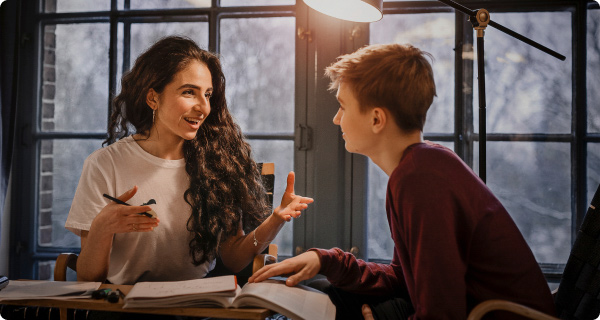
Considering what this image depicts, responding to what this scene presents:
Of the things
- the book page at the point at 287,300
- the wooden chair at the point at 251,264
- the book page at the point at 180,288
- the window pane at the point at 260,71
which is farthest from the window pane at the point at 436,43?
the book page at the point at 180,288

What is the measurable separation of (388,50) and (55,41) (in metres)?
1.73

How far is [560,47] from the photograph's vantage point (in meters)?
2.02

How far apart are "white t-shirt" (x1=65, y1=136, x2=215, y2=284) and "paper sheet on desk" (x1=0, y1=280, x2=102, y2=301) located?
11.3 inches

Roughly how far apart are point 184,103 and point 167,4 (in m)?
0.86

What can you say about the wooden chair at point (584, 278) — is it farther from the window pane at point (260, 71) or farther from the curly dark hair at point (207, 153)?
the window pane at point (260, 71)

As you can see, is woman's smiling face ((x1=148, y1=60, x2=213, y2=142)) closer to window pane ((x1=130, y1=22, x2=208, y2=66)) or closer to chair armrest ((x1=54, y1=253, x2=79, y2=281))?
chair armrest ((x1=54, y1=253, x2=79, y2=281))

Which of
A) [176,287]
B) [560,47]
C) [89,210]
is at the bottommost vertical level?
[176,287]

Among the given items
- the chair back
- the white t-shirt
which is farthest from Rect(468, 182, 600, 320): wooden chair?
the white t-shirt

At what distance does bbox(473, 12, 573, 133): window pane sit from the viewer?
2.02 m

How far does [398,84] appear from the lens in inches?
49.1

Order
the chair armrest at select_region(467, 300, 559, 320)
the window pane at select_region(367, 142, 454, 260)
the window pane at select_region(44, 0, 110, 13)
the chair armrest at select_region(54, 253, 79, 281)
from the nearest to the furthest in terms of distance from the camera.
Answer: the chair armrest at select_region(467, 300, 559, 320), the chair armrest at select_region(54, 253, 79, 281), the window pane at select_region(367, 142, 454, 260), the window pane at select_region(44, 0, 110, 13)

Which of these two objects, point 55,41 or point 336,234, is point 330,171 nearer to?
point 336,234

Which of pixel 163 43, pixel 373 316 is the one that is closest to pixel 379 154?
pixel 373 316

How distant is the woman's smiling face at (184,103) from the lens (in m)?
1.58
